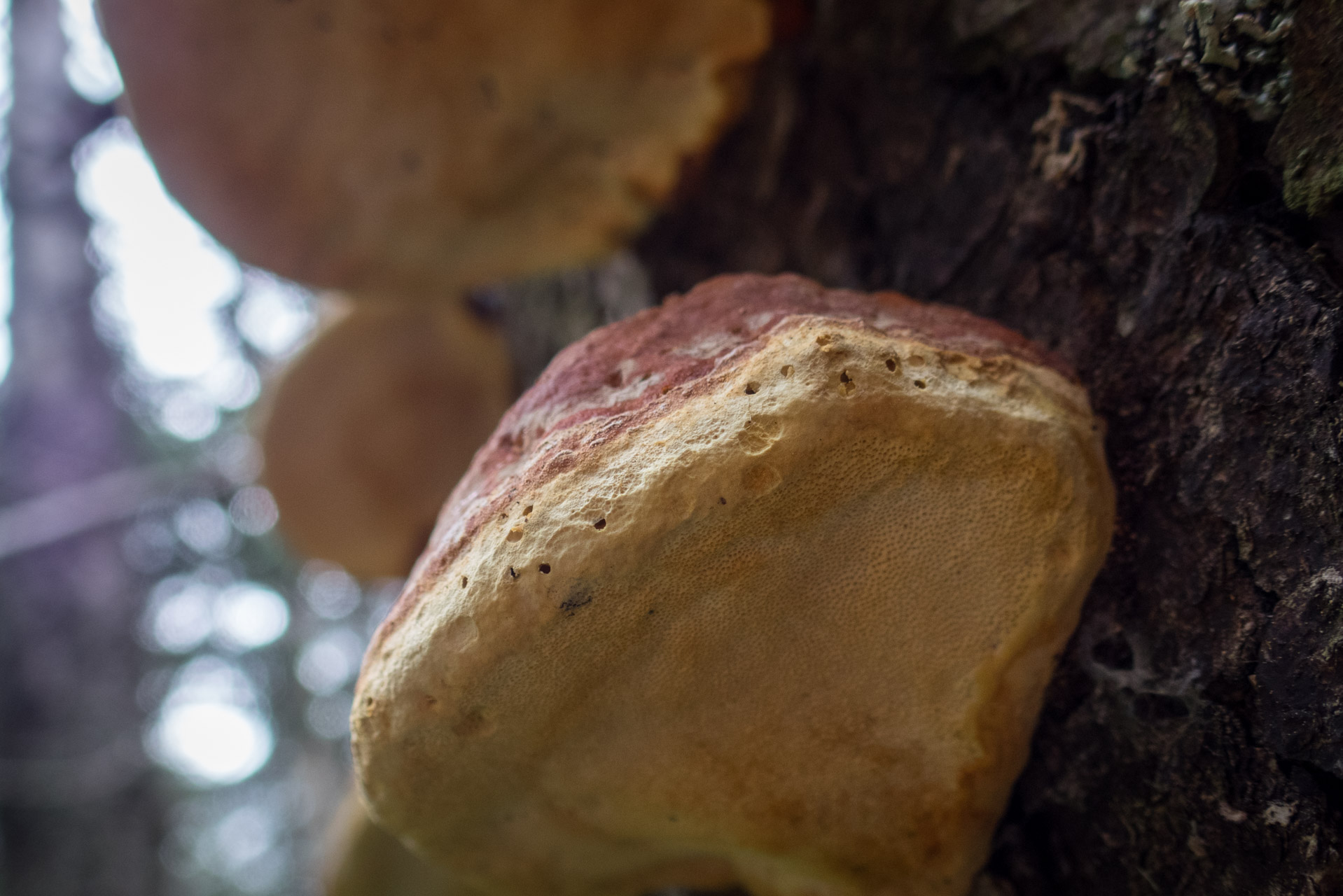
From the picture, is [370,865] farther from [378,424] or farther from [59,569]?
[59,569]

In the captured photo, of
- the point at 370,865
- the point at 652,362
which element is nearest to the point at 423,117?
the point at 652,362

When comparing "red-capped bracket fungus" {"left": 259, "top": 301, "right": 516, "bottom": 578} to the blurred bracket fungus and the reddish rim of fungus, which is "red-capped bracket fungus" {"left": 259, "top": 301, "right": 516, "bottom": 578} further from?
the reddish rim of fungus

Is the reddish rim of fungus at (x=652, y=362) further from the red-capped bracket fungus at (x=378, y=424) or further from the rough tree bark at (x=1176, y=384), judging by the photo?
the red-capped bracket fungus at (x=378, y=424)

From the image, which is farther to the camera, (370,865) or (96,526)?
(96,526)

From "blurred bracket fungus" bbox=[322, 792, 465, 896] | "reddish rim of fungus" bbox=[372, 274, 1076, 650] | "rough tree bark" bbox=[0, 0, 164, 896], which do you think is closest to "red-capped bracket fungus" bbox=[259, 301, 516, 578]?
"blurred bracket fungus" bbox=[322, 792, 465, 896]

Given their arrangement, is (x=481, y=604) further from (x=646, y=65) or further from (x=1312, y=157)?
(x=646, y=65)
